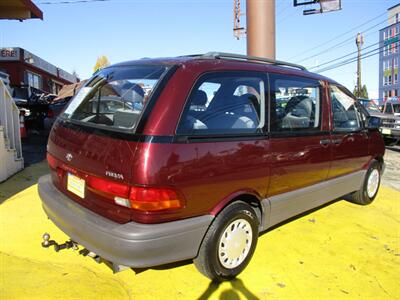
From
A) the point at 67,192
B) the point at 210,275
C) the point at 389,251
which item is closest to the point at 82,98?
the point at 67,192

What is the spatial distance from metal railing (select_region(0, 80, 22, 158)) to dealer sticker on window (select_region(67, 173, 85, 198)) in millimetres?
3777

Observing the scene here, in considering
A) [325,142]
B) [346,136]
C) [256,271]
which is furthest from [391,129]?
[256,271]

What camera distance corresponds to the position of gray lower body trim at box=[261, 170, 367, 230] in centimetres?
363

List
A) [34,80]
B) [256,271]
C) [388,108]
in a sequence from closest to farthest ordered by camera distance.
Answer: [256,271], [388,108], [34,80]

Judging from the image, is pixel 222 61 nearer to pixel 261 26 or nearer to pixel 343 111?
pixel 343 111

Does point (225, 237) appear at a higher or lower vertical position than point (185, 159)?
lower

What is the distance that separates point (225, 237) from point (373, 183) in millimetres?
3431

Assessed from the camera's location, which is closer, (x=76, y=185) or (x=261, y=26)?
(x=76, y=185)

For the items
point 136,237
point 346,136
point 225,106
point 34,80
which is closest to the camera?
point 136,237

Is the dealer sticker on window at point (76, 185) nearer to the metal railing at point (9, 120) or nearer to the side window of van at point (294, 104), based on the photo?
the side window of van at point (294, 104)

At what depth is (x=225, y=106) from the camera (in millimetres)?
3258

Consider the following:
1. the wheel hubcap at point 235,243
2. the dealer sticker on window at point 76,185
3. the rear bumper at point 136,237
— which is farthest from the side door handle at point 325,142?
the dealer sticker on window at point 76,185

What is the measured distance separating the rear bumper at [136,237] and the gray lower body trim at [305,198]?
0.90 meters

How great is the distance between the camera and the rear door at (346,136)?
4.45 metres
